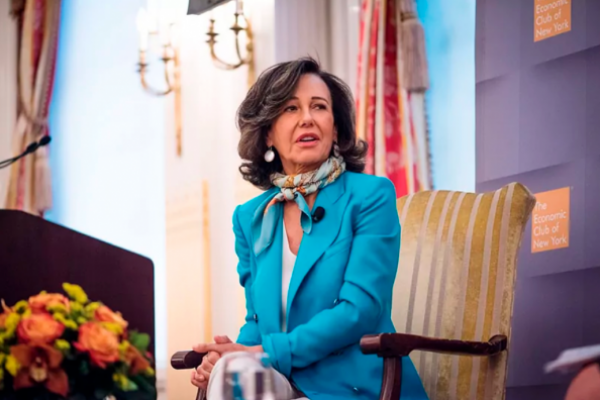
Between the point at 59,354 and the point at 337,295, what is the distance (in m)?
1.47

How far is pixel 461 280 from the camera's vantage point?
2.36 meters

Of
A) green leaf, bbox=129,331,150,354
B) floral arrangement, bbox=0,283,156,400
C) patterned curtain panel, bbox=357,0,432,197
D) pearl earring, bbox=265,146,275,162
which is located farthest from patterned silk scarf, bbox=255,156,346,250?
green leaf, bbox=129,331,150,354

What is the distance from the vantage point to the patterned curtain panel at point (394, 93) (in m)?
3.51

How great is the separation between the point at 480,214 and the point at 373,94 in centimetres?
136

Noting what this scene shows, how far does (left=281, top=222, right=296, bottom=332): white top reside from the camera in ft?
7.09

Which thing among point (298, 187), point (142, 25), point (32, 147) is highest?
point (142, 25)

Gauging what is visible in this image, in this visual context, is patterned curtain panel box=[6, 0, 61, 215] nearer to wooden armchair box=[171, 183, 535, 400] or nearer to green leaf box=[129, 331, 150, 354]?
green leaf box=[129, 331, 150, 354]

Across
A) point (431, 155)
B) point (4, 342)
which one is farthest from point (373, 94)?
point (4, 342)

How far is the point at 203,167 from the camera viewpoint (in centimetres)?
434

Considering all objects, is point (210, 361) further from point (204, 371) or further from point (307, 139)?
point (307, 139)

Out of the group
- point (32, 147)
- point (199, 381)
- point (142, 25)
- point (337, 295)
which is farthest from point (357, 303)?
point (32, 147)

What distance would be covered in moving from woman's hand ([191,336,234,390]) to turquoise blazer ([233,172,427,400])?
4.1 inches

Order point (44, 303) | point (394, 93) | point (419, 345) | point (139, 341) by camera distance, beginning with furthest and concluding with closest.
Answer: point (139, 341) < point (394, 93) < point (44, 303) < point (419, 345)

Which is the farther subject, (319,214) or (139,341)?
(139,341)
